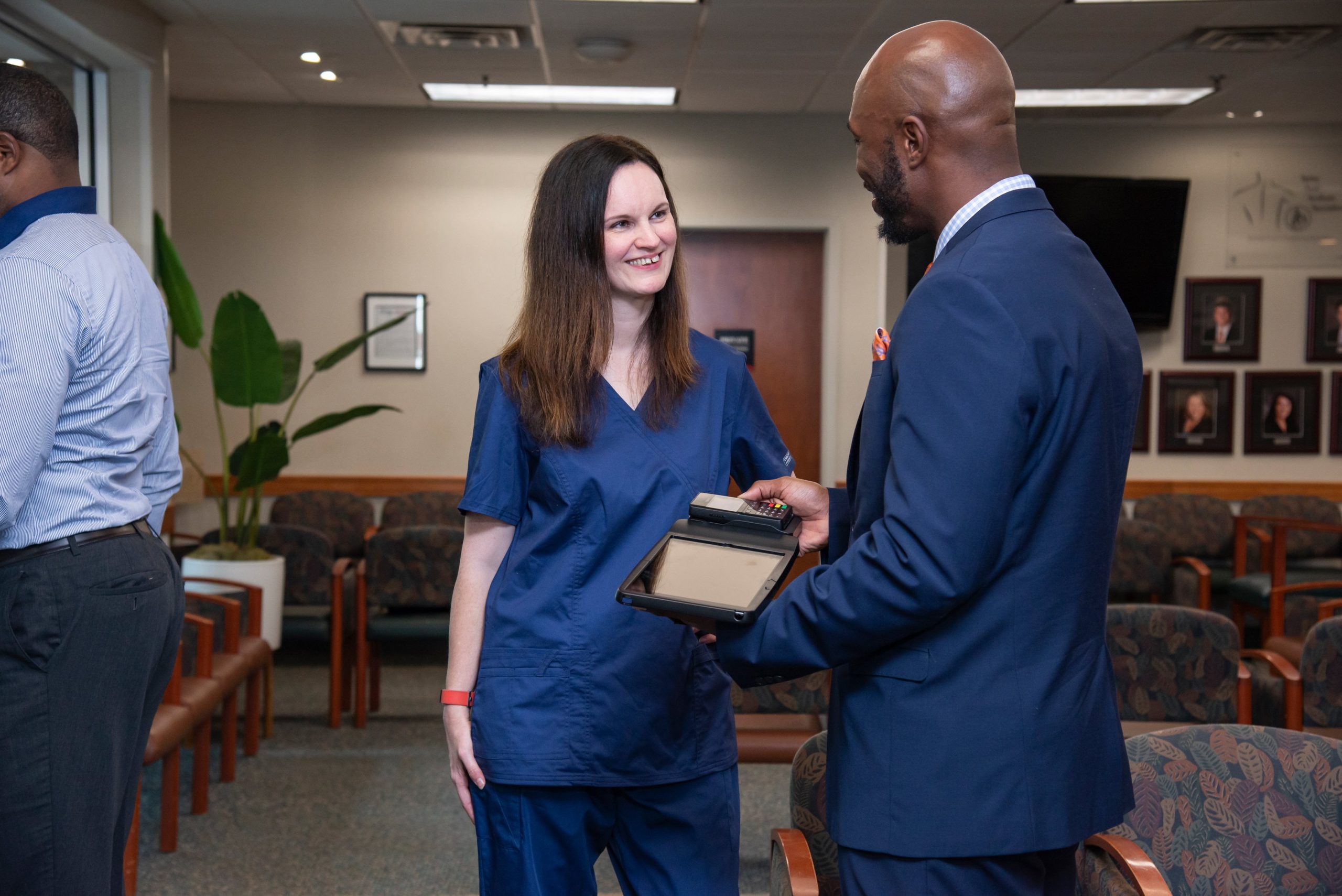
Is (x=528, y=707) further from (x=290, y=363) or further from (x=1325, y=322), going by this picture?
(x=1325, y=322)

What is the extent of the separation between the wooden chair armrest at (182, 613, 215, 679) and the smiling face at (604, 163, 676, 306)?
2.42 meters

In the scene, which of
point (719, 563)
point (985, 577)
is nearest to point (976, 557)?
point (985, 577)

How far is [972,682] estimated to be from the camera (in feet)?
3.69

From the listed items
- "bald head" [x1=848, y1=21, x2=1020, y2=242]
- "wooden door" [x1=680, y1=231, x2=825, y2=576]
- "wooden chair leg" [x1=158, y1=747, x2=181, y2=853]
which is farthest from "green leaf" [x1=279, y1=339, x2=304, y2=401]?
"bald head" [x1=848, y1=21, x2=1020, y2=242]

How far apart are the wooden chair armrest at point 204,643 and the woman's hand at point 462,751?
2159mm

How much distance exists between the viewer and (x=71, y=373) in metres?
1.67

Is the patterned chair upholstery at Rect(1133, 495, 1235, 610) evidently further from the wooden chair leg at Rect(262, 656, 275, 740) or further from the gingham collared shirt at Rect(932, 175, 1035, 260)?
the gingham collared shirt at Rect(932, 175, 1035, 260)

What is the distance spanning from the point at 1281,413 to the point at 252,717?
622 centimetres

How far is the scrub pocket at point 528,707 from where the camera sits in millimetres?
1513

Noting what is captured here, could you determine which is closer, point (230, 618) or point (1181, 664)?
point (1181, 664)

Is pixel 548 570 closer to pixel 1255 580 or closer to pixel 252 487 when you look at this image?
pixel 252 487

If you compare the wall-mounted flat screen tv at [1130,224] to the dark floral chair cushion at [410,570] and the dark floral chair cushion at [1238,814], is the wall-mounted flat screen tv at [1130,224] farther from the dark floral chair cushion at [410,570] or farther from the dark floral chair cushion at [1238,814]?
the dark floral chair cushion at [1238,814]

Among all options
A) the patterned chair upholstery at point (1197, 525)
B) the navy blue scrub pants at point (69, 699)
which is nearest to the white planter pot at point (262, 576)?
the navy blue scrub pants at point (69, 699)

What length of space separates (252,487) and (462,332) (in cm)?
238
